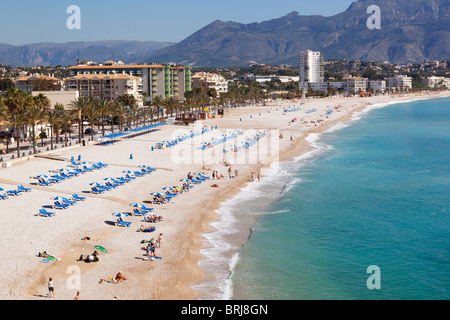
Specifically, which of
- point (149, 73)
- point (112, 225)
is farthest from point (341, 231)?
point (149, 73)

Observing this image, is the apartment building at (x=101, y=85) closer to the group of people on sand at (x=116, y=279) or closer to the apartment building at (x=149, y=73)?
the apartment building at (x=149, y=73)

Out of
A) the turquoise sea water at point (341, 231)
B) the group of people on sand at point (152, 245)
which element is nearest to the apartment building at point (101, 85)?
the turquoise sea water at point (341, 231)

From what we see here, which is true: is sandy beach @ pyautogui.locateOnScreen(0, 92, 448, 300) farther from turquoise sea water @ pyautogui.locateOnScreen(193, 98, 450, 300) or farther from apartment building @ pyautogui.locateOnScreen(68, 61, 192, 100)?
apartment building @ pyautogui.locateOnScreen(68, 61, 192, 100)

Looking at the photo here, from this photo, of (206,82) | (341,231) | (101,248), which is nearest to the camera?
(101,248)

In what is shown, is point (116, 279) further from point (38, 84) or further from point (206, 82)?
point (206, 82)

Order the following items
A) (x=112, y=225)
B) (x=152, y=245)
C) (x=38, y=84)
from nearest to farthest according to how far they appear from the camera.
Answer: (x=152, y=245)
(x=112, y=225)
(x=38, y=84)

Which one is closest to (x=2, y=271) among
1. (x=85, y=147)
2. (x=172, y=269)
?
(x=172, y=269)
